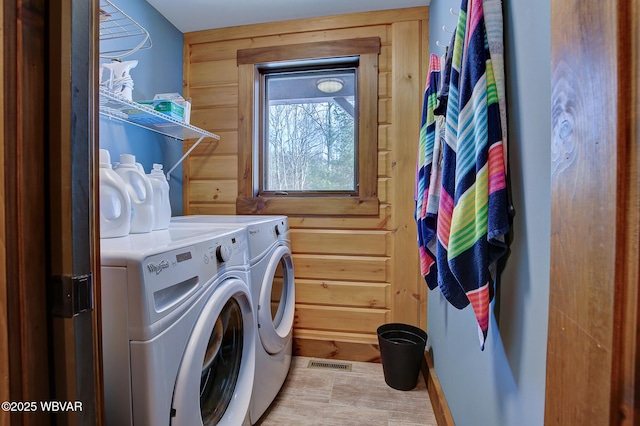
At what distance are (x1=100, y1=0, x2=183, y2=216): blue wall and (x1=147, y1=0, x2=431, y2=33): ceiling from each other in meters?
0.10

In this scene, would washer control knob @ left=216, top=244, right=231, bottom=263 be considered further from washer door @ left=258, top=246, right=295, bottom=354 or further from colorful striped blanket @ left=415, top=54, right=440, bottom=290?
colorful striped blanket @ left=415, top=54, right=440, bottom=290

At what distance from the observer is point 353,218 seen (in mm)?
1843

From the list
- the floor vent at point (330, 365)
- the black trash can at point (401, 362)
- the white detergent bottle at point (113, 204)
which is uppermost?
the white detergent bottle at point (113, 204)

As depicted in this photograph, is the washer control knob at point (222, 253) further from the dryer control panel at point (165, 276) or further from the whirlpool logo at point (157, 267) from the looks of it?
the whirlpool logo at point (157, 267)

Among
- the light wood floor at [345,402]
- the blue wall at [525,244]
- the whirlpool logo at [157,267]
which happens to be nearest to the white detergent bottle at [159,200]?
the whirlpool logo at [157,267]

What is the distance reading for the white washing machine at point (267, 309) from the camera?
46.4 inches

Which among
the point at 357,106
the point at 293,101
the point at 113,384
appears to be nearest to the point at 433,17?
the point at 357,106

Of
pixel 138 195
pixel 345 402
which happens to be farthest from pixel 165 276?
pixel 345 402

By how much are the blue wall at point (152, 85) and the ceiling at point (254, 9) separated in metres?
0.10

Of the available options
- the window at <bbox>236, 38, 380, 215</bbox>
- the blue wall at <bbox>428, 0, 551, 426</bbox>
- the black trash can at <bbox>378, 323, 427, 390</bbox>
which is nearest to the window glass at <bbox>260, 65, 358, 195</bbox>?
the window at <bbox>236, 38, 380, 215</bbox>

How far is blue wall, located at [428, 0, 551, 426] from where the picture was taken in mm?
548

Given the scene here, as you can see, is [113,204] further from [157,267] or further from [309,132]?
[309,132]

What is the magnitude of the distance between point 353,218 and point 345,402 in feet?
3.32

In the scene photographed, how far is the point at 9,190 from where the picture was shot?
448mm
